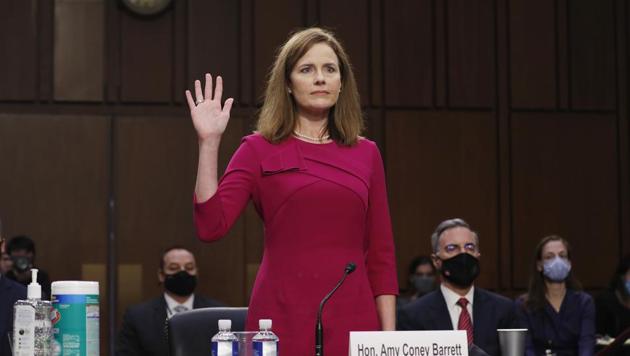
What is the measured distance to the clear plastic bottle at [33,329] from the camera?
2.31m

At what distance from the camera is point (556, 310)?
259 inches

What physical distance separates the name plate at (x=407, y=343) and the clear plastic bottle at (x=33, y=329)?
2.05 feet

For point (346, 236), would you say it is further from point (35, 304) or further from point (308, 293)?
point (35, 304)

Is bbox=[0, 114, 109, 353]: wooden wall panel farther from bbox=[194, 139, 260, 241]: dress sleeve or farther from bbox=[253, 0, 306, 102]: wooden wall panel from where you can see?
bbox=[194, 139, 260, 241]: dress sleeve

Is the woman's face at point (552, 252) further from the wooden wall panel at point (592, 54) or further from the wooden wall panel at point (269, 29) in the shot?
the wooden wall panel at point (269, 29)

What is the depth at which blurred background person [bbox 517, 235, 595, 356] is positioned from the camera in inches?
252

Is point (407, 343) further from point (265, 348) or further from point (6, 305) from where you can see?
point (6, 305)

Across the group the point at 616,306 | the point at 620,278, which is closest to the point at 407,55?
the point at 620,278

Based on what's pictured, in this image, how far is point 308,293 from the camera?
8.72 ft

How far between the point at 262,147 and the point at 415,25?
6133 millimetres

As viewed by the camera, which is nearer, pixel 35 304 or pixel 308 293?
pixel 35 304

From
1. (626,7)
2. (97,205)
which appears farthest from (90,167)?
(626,7)

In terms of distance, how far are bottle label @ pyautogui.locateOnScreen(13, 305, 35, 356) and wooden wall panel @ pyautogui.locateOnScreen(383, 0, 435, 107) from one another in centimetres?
653

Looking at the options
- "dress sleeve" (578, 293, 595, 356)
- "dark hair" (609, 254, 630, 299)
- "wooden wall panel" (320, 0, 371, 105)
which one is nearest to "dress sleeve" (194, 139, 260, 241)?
"dress sleeve" (578, 293, 595, 356)
